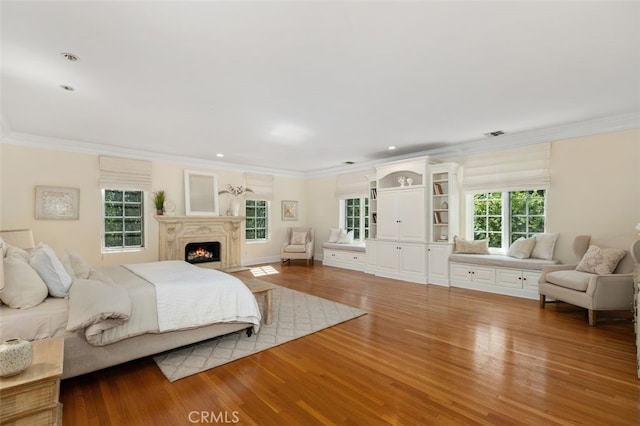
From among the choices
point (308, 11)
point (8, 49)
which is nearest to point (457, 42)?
point (308, 11)

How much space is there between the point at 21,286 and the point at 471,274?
5.74 meters

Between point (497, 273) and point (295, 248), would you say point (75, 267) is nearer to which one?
point (295, 248)

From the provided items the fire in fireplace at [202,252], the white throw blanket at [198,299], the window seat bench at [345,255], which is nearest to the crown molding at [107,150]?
the fire in fireplace at [202,252]

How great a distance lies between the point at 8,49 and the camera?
2.46 m

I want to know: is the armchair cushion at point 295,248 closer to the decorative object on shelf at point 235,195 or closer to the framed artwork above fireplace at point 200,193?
the decorative object on shelf at point 235,195

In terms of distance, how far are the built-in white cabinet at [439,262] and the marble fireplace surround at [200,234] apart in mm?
4354

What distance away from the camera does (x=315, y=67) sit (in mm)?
2770

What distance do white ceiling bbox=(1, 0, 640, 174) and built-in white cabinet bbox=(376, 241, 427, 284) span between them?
2.30 m

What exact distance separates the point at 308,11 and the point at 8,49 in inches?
96.8

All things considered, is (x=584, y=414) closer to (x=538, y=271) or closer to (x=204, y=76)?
(x=538, y=271)

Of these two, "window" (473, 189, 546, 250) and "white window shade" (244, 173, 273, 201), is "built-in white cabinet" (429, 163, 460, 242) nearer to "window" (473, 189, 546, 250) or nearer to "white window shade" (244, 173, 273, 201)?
"window" (473, 189, 546, 250)

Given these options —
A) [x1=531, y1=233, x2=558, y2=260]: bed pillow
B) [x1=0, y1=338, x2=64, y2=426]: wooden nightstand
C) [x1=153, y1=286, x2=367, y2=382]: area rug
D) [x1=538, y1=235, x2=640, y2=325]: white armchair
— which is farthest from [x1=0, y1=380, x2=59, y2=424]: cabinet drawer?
[x1=531, y1=233, x2=558, y2=260]: bed pillow

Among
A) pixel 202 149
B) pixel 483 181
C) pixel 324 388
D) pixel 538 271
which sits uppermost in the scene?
pixel 202 149

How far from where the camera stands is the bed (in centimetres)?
223
